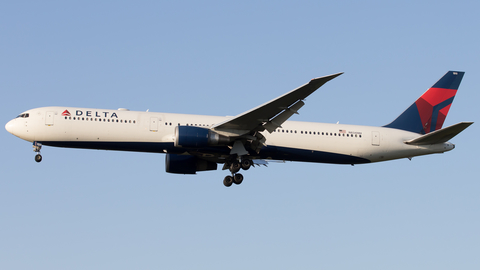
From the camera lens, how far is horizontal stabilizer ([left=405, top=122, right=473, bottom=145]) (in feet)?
102

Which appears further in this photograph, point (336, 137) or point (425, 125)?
point (425, 125)

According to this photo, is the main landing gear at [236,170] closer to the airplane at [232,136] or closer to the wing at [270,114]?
the airplane at [232,136]

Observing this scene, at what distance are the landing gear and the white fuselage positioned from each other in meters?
0.72

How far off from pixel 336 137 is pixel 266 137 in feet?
14.9

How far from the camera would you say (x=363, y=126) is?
116 feet

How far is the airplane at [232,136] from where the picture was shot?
3039 centimetres

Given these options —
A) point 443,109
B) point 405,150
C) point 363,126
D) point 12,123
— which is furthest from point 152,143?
point 443,109

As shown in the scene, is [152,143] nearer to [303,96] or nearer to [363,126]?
[303,96]

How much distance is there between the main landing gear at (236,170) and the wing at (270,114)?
2882mm

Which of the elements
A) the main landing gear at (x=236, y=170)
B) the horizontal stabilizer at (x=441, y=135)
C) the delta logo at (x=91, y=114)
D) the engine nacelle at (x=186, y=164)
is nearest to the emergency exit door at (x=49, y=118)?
the delta logo at (x=91, y=114)

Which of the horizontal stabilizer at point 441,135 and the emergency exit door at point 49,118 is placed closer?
the horizontal stabilizer at point 441,135

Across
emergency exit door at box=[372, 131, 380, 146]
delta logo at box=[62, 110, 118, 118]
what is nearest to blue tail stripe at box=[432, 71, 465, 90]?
emergency exit door at box=[372, 131, 380, 146]

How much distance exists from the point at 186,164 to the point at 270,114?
9.13 meters

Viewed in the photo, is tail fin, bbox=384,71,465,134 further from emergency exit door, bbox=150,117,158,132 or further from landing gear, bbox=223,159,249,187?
emergency exit door, bbox=150,117,158,132
